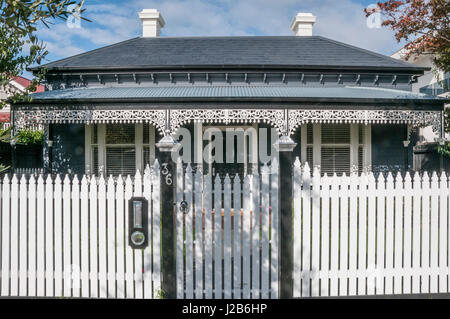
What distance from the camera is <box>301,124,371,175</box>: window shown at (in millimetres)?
9938

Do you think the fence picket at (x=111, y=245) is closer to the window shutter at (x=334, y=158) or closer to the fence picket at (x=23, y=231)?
the fence picket at (x=23, y=231)

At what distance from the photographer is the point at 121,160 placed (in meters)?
10.1

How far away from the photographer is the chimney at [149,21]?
13586mm

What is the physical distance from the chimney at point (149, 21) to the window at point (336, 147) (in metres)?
8.96

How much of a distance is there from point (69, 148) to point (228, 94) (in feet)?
20.0

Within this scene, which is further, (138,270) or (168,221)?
(138,270)

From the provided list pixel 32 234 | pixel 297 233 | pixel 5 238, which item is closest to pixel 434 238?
pixel 297 233

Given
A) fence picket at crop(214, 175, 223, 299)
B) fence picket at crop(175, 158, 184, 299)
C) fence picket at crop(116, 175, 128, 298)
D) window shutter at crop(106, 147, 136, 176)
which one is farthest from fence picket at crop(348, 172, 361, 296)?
window shutter at crop(106, 147, 136, 176)

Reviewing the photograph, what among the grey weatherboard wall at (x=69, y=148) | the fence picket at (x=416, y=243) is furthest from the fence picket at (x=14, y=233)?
the grey weatherboard wall at (x=69, y=148)

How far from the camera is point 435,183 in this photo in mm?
3430

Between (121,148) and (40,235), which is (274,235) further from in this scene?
(121,148)

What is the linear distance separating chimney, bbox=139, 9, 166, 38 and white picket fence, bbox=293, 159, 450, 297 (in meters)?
12.9

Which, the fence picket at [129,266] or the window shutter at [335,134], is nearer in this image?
the fence picket at [129,266]
